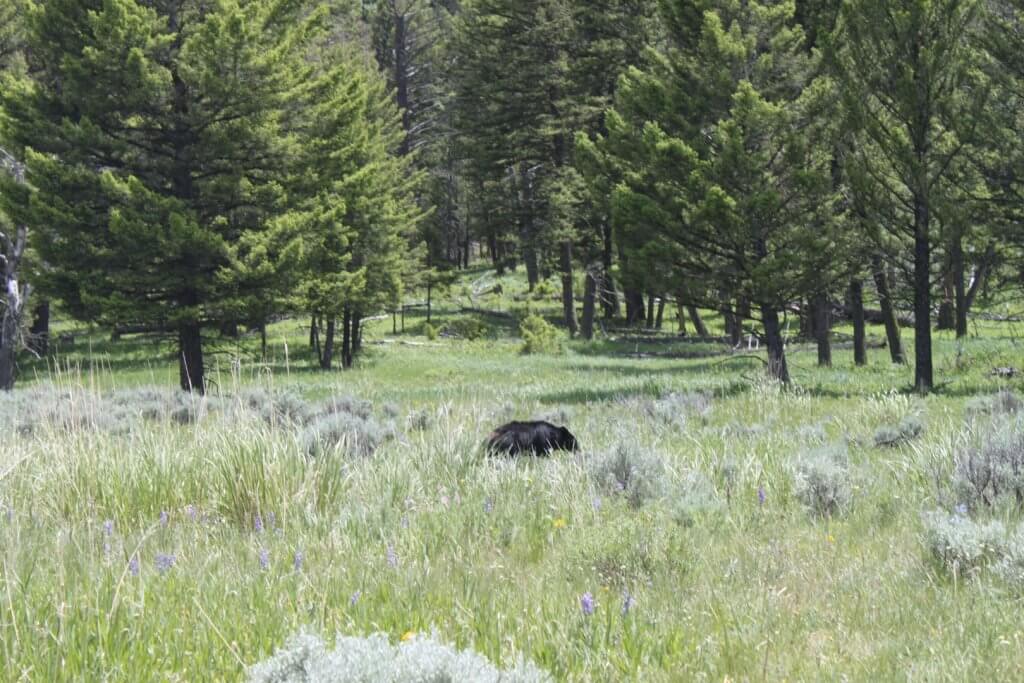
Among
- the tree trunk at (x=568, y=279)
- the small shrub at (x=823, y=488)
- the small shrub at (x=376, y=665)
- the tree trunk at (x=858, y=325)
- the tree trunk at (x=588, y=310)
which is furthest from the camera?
the tree trunk at (x=568, y=279)

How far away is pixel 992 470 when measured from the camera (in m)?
4.67

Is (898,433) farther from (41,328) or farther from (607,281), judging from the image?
(607,281)

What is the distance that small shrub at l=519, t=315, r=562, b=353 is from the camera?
32.2m

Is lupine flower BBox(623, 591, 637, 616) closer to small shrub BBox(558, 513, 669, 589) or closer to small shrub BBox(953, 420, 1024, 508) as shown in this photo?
small shrub BBox(558, 513, 669, 589)

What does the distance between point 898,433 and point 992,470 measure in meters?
2.73

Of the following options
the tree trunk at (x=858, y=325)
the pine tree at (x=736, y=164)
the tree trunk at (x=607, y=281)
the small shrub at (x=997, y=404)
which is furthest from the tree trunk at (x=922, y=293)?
the tree trunk at (x=607, y=281)

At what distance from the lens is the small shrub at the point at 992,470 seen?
447cm

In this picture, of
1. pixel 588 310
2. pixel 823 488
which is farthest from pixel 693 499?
pixel 588 310

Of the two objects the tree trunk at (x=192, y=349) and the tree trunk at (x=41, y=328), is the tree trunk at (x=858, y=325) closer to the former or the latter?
the tree trunk at (x=192, y=349)

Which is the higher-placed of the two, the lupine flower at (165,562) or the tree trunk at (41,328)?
the tree trunk at (41,328)

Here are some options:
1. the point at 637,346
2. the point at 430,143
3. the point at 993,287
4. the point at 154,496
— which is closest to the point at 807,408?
the point at 154,496

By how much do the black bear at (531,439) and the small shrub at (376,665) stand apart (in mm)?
4609

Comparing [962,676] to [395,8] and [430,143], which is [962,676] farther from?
[430,143]

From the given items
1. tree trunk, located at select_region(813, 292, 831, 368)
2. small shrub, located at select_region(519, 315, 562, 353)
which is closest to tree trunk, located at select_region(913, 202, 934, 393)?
tree trunk, located at select_region(813, 292, 831, 368)
